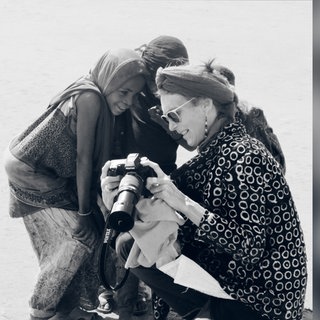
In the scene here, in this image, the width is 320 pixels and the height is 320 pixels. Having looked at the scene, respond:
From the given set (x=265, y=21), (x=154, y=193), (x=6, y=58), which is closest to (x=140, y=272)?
(x=154, y=193)

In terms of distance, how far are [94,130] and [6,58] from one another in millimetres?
4537

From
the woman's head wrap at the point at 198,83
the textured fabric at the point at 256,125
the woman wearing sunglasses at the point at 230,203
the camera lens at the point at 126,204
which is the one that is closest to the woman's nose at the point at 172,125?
the woman wearing sunglasses at the point at 230,203

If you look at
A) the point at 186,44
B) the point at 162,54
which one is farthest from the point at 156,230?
the point at 186,44

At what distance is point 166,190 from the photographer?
149 inches

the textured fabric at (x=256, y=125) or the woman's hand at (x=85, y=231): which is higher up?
the textured fabric at (x=256, y=125)

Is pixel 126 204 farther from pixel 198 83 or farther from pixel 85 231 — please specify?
pixel 85 231

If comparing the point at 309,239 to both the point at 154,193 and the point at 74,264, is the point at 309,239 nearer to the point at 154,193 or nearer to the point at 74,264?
the point at 74,264

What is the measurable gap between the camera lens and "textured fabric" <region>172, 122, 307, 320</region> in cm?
27

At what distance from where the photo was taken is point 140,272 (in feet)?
13.6

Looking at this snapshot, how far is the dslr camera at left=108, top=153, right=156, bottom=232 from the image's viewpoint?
366 cm

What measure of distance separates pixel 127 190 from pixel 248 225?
481 millimetres

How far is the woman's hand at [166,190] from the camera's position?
377cm

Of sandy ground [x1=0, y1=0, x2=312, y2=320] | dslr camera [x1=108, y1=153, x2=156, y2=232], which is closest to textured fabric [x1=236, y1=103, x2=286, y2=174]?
Result: dslr camera [x1=108, y1=153, x2=156, y2=232]

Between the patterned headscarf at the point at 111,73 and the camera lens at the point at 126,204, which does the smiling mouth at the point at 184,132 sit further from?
the patterned headscarf at the point at 111,73
